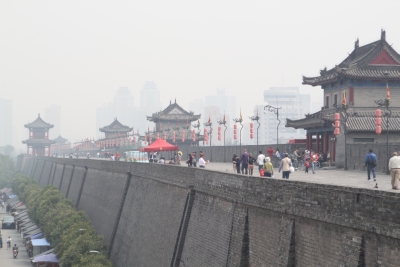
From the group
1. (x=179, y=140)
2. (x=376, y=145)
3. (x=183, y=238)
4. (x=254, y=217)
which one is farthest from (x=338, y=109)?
(x=179, y=140)

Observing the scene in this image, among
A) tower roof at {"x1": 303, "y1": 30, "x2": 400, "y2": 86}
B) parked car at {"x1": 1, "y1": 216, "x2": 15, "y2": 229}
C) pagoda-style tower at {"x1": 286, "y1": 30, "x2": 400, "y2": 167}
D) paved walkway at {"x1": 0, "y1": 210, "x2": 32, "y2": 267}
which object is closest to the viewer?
pagoda-style tower at {"x1": 286, "y1": 30, "x2": 400, "y2": 167}

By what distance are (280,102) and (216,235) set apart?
168m

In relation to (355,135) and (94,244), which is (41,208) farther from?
A: (355,135)

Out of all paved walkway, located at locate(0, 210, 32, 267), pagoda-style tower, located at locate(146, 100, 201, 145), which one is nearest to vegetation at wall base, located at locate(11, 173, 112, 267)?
paved walkway, located at locate(0, 210, 32, 267)

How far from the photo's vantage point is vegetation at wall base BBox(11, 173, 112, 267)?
75.8ft

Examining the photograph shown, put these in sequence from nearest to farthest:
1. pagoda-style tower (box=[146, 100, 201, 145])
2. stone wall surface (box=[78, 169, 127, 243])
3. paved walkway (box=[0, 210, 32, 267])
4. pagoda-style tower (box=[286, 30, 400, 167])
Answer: pagoda-style tower (box=[286, 30, 400, 167])
stone wall surface (box=[78, 169, 127, 243])
paved walkway (box=[0, 210, 32, 267])
pagoda-style tower (box=[146, 100, 201, 145])

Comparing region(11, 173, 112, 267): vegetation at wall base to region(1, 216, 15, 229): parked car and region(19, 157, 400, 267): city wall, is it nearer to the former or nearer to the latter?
region(19, 157, 400, 267): city wall

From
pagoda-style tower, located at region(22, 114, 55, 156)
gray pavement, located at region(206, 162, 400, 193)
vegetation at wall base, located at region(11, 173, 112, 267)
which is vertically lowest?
vegetation at wall base, located at region(11, 173, 112, 267)

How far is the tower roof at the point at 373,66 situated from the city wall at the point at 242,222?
9.78 m

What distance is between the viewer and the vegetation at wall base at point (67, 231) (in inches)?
910

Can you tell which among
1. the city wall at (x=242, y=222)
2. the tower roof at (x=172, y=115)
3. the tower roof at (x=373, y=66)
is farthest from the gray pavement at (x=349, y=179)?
the tower roof at (x=172, y=115)

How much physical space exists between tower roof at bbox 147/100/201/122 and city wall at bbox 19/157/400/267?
32.0 metres

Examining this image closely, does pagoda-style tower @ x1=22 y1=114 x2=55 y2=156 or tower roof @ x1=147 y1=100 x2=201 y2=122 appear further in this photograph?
pagoda-style tower @ x1=22 y1=114 x2=55 y2=156

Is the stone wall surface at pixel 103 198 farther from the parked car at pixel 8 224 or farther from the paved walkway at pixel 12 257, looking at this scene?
the parked car at pixel 8 224
